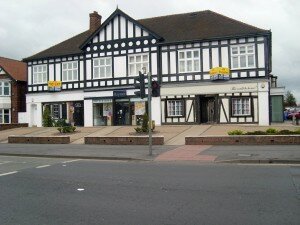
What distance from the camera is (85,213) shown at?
22.6 feet

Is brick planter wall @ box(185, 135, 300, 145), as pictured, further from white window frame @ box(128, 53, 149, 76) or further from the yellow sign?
the yellow sign

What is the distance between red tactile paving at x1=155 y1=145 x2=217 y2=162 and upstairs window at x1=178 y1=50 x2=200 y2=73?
13518 millimetres

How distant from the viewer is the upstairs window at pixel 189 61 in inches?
1219

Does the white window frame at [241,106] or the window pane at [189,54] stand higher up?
the window pane at [189,54]

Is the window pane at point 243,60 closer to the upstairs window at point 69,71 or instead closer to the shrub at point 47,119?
the upstairs window at point 69,71

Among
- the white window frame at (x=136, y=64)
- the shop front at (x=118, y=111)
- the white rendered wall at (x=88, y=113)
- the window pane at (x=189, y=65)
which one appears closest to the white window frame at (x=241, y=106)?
the window pane at (x=189, y=65)

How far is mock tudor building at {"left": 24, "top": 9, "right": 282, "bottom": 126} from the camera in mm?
29391

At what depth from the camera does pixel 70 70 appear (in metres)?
35.9

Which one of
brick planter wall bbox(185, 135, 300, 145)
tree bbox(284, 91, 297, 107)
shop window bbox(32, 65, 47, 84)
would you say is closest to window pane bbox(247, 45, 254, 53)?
brick planter wall bbox(185, 135, 300, 145)

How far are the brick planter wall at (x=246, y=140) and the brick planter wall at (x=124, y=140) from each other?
1.76 metres

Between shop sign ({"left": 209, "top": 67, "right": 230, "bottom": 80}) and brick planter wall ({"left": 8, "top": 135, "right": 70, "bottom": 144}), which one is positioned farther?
shop sign ({"left": 209, "top": 67, "right": 230, "bottom": 80})

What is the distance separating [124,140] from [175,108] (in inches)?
424

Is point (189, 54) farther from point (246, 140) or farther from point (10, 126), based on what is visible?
point (10, 126)

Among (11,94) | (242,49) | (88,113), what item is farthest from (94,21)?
(242,49)
